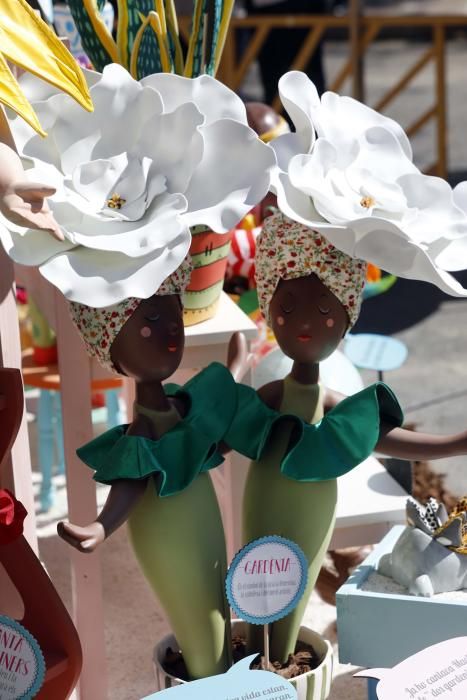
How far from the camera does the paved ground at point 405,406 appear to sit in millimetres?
1863

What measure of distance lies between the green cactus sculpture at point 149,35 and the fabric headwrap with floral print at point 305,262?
0.29m

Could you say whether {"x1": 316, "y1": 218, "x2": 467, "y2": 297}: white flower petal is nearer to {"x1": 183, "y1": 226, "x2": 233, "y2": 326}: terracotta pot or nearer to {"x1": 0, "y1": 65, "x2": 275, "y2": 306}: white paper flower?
{"x1": 0, "y1": 65, "x2": 275, "y2": 306}: white paper flower

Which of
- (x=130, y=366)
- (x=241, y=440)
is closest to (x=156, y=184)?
(x=130, y=366)

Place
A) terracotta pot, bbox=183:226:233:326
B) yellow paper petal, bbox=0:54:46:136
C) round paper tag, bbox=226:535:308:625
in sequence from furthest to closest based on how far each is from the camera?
terracotta pot, bbox=183:226:233:326
round paper tag, bbox=226:535:308:625
yellow paper petal, bbox=0:54:46:136

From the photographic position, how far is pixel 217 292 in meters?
1.67

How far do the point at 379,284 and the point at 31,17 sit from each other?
1338 millimetres

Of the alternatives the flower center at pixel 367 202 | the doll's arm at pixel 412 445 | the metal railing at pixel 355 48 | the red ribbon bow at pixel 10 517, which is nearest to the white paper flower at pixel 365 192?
the flower center at pixel 367 202

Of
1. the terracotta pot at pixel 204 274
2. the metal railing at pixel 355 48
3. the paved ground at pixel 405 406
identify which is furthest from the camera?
the metal railing at pixel 355 48

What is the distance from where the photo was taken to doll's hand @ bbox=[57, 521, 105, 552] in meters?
1.24

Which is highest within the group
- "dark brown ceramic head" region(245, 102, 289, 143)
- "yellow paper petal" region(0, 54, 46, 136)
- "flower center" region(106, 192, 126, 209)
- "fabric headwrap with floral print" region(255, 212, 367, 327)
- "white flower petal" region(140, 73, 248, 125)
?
"yellow paper petal" region(0, 54, 46, 136)

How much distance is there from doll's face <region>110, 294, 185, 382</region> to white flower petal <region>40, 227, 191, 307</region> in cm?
9

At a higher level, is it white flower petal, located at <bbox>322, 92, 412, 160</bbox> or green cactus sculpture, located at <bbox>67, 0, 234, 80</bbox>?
green cactus sculpture, located at <bbox>67, 0, 234, 80</bbox>

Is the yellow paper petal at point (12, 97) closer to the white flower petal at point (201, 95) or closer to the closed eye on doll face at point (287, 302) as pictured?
the white flower petal at point (201, 95)

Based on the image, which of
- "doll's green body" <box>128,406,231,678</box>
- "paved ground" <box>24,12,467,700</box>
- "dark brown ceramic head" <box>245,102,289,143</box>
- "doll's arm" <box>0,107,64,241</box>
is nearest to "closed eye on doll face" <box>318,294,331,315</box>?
"doll's green body" <box>128,406,231,678</box>
